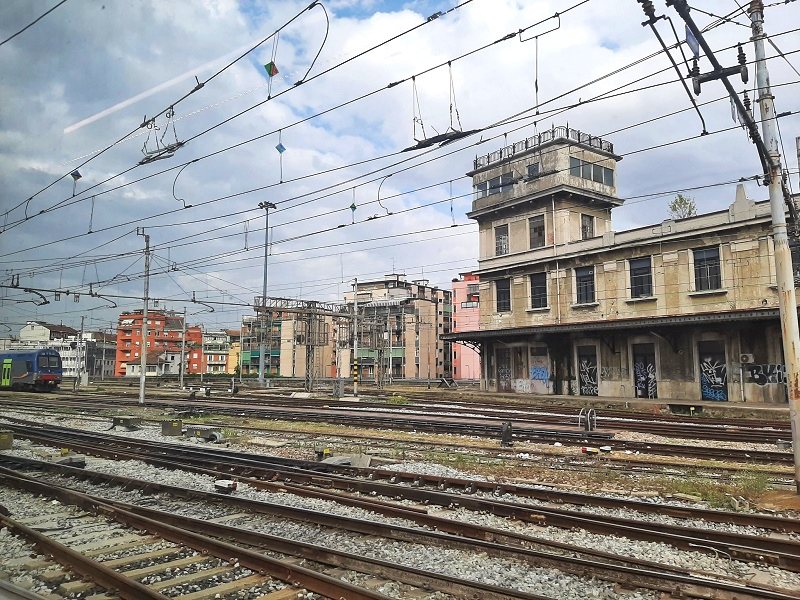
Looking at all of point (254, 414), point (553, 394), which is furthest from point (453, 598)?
point (553, 394)

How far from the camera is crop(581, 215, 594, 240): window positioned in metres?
39.5

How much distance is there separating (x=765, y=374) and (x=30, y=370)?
153 ft

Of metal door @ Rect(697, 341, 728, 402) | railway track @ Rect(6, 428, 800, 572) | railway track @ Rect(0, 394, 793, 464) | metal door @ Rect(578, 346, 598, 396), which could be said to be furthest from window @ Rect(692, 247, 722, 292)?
railway track @ Rect(6, 428, 800, 572)

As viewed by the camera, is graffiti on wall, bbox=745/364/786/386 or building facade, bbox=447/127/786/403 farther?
building facade, bbox=447/127/786/403

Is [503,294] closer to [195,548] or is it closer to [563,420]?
[563,420]

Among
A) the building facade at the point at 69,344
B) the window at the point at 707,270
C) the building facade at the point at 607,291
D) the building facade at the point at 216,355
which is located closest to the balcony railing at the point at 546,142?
the building facade at the point at 607,291

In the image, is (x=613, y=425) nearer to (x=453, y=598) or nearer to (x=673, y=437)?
(x=673, y=437)

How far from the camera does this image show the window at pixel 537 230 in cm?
3884

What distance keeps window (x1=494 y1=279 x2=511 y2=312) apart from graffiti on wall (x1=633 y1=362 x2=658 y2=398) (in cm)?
1038

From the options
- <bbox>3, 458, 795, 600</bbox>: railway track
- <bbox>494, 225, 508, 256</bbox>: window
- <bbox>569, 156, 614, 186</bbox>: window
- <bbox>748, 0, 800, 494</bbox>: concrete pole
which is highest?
<bbox>569, 156, 614, 186</bbox>: window

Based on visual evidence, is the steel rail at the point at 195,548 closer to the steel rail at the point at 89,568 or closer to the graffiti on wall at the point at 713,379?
the steel rail at the point at 89,568

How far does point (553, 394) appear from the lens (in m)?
35.4

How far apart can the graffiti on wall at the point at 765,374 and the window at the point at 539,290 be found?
12.8 meters

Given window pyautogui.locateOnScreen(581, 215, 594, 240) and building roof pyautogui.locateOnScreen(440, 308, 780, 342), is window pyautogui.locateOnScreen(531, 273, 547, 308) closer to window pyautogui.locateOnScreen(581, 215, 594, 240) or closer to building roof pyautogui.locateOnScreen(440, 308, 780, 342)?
building roof pyautogui.locateOnScreen(440, 308, 780, 342)
